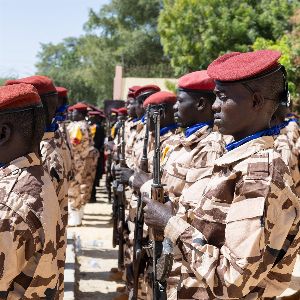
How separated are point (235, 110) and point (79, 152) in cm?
839

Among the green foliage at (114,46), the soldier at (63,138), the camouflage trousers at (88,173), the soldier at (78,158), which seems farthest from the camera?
the green foliage at (114,46)

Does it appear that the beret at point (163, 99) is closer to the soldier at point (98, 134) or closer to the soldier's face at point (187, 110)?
the soldier's face at point (187, 110)

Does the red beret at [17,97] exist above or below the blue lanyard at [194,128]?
above

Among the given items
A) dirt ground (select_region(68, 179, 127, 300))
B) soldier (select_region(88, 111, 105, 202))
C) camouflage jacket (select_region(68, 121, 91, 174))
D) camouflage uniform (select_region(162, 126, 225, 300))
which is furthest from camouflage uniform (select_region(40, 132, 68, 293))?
soldier (select_region(88, 111, 105, 202))

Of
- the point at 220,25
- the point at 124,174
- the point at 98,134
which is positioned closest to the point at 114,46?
the point at 220,25

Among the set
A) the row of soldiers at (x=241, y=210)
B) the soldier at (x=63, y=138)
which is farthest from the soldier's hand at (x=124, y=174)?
the row of soldiers at (x=241, y=210)

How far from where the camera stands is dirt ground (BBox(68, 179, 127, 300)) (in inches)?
261

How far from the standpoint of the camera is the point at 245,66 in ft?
8.02

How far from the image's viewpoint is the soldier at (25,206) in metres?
2.37

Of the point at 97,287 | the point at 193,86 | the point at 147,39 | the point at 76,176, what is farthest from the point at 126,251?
the point at 147,39

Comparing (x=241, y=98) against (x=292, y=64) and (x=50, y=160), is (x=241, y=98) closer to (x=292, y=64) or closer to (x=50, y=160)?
(x=50, y=160)

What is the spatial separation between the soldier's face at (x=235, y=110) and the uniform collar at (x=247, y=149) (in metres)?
0.09

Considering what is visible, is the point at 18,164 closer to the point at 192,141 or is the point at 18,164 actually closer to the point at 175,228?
the point at 175,228

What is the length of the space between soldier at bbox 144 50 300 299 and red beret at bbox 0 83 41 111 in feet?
2.57
